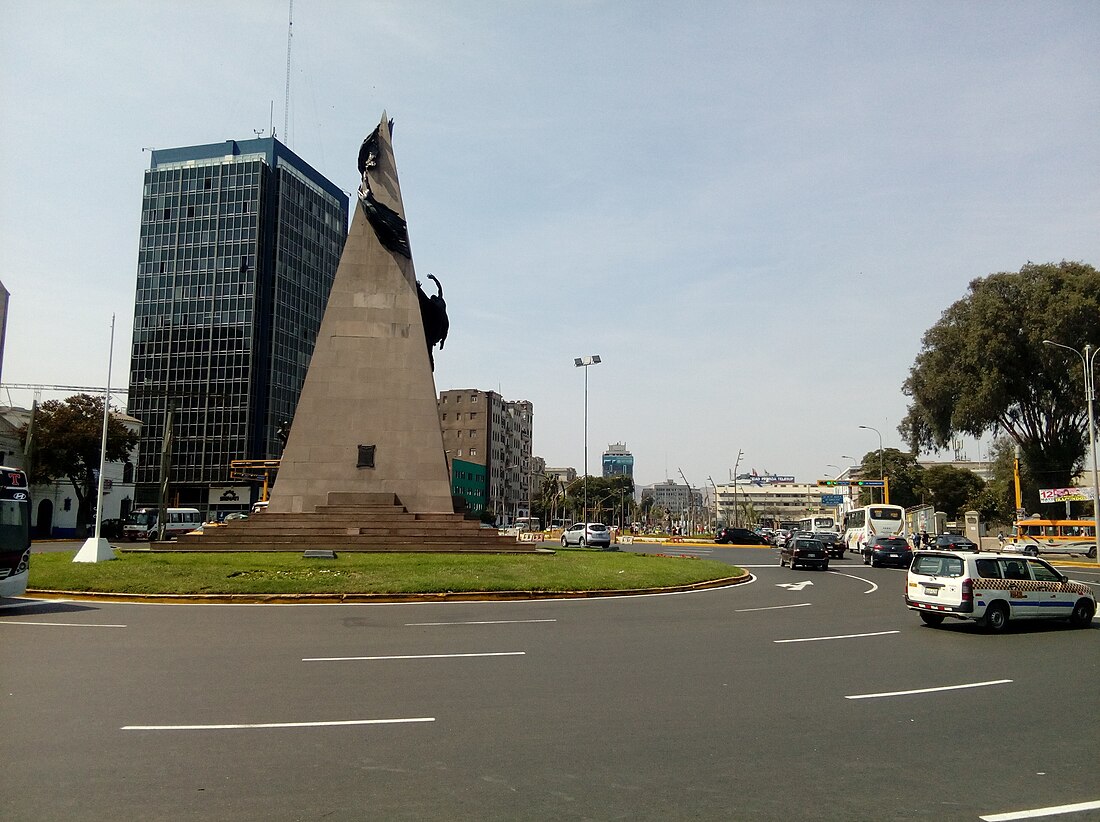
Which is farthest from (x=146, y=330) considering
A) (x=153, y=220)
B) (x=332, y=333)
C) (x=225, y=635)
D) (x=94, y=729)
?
(x=94, y=729)

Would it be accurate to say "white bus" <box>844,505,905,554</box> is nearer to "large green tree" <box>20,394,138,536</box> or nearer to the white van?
the white van

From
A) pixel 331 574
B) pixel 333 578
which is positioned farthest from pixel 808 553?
pixel 333 578

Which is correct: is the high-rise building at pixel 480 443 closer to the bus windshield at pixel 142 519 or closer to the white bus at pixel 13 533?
the bus windshield at pixel 142 519

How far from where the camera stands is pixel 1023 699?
8.97m

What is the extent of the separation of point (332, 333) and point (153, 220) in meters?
75.1

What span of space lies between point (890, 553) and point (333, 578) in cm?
2739

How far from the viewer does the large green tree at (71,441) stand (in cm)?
5362

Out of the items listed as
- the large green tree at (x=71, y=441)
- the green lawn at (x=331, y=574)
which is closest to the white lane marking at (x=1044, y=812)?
the green lawn at (x=331, y=574)

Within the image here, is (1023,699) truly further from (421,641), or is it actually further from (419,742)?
(421,641)

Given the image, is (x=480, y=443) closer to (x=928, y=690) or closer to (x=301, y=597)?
(x=301, y=597)

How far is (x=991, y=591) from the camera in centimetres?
1498

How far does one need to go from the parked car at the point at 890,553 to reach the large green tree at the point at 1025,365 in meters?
20.2

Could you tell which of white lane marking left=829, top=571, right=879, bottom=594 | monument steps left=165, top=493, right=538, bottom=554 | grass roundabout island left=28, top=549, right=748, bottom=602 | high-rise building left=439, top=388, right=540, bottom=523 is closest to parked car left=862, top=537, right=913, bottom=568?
white lane marking left=829, top=571, right=879, bottom=594

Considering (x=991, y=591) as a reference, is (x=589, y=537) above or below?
below
